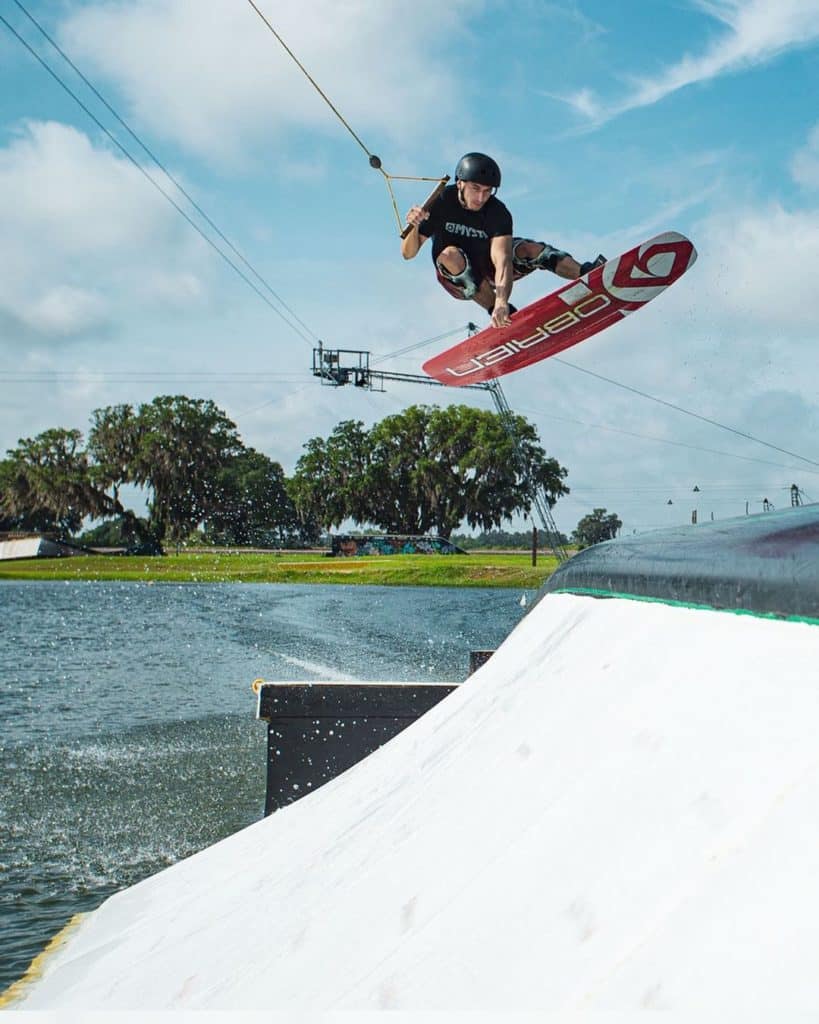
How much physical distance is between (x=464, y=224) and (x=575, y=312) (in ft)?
5.94

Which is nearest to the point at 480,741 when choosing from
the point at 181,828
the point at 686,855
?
the point at 686,855

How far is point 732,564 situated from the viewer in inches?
63.9

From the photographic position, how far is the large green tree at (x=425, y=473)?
77.3m

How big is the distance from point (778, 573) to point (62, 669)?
16.7m

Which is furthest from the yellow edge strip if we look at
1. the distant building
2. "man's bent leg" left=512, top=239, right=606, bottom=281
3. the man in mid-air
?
the distant building

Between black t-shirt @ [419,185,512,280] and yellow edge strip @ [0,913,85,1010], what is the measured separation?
15.8 ft

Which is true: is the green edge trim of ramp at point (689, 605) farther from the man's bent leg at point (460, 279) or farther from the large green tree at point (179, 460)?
the large green tree at point (179, 460)

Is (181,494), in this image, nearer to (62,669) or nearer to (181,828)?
(62,669)

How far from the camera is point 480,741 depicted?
2.32 m

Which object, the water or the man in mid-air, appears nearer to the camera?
the water

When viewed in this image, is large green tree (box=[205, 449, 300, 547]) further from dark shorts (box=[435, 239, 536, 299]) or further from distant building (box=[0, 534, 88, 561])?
dark shorts (box=[435, 239, 536, 299])

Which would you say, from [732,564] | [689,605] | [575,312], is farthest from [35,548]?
[732,564]

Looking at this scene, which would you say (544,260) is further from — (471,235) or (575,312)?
(471,235)

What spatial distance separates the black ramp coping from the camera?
1.39 m
